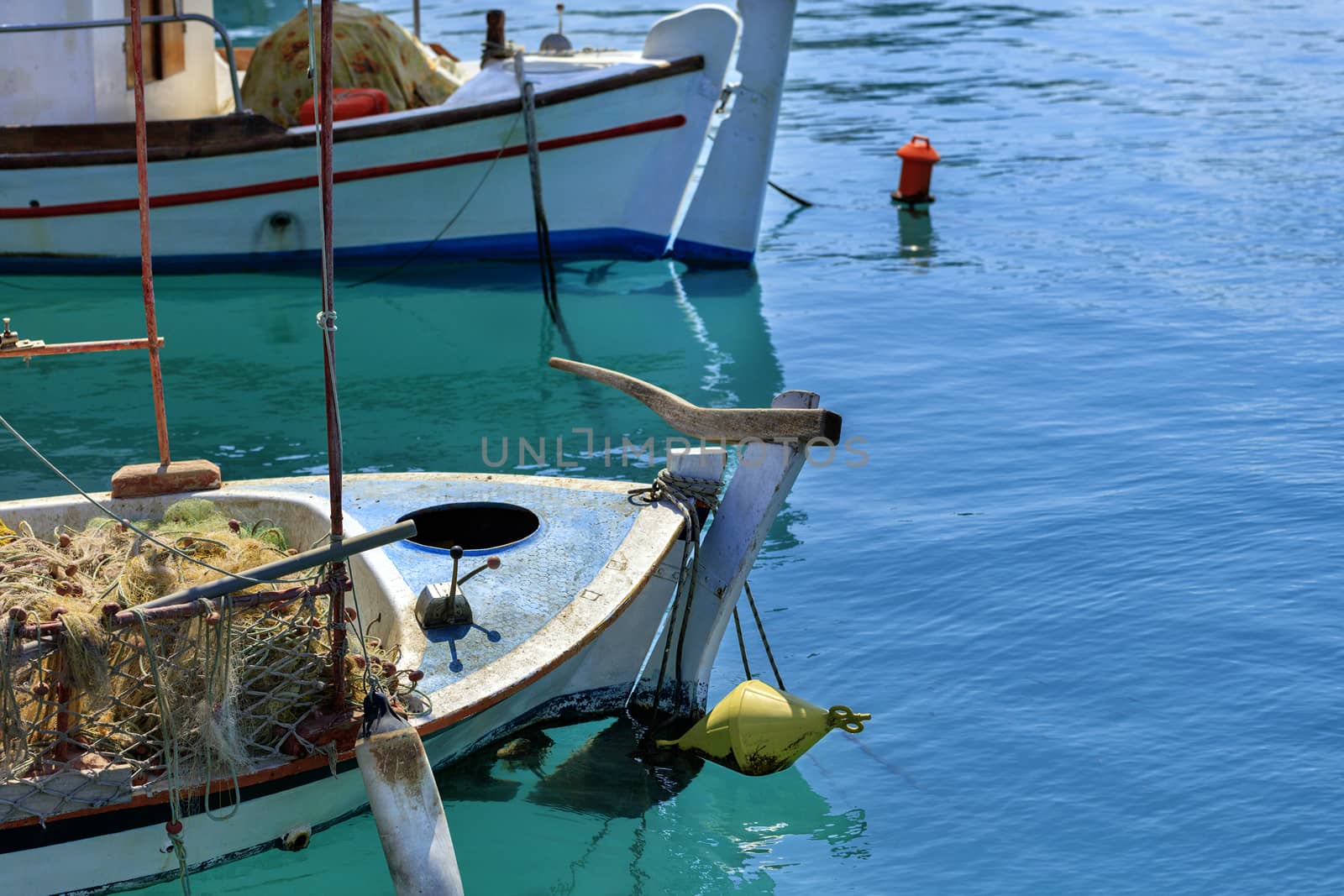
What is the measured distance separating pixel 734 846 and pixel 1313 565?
13.1 ft

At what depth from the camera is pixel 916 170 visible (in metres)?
15.5

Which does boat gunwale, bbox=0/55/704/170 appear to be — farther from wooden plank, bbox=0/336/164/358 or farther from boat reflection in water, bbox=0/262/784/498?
wooden plank, bbox=0/336/164/358

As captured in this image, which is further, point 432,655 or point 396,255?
point 396,255

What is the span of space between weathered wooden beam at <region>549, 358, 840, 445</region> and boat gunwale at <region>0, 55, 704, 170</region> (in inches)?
248

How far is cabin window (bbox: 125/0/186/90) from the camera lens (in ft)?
38.2

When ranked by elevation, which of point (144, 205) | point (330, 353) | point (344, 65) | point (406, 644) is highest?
point (344, 65)

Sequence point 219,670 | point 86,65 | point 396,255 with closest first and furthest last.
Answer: point 219,670, point 86,65, point 396,255

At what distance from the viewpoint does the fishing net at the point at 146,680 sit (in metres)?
3.96

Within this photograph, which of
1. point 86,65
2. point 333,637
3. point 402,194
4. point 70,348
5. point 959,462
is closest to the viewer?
point 333,637

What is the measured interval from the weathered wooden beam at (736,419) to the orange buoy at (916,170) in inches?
408

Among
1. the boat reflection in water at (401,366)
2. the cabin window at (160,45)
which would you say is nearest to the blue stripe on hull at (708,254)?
the boat reflection in water at (401,366)

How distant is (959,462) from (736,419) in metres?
3.94

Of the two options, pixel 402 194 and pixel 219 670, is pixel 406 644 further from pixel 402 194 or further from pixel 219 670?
pixel 402 194

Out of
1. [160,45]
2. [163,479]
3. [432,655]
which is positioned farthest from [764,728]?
[160,45]
